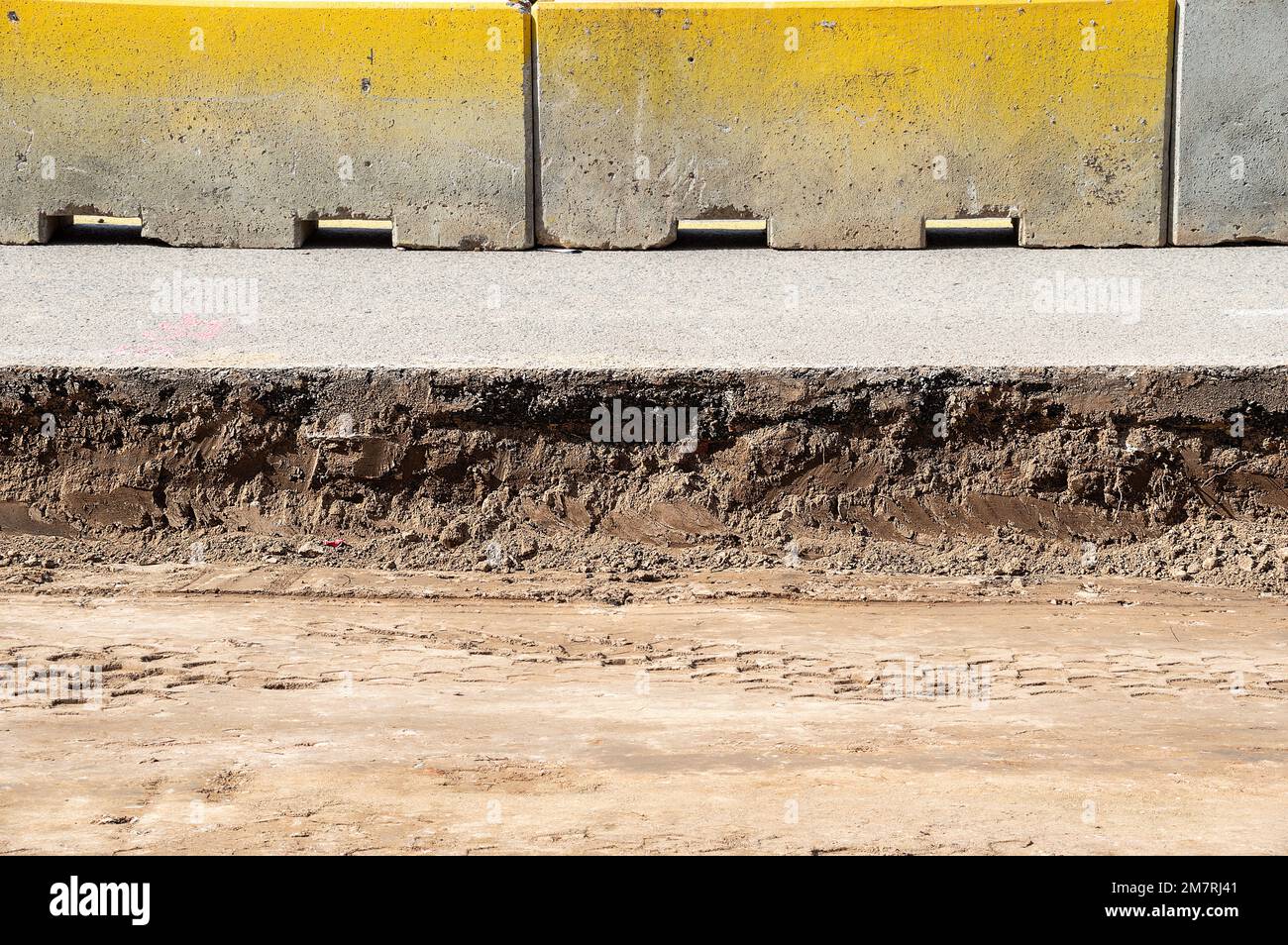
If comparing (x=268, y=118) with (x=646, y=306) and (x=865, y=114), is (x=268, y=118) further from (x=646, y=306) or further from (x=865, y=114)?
(x=865, y=114)

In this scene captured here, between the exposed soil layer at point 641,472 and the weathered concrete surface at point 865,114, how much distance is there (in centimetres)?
268

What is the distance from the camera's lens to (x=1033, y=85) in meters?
8.35

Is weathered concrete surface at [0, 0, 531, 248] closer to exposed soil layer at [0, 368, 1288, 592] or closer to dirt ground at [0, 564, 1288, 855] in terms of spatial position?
exposed soil layer at [0, 368, 1288, 592]

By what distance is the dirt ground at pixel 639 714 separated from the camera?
4.04 meters

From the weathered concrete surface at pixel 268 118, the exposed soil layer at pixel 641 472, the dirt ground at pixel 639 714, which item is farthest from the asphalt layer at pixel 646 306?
the dirt ground at pixel 639 714

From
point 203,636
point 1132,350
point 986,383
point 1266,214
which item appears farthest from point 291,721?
point 1266,214

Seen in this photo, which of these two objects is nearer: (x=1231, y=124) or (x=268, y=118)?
(x=1231, y=124)

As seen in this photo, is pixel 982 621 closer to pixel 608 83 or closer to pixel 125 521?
pixel 125 521

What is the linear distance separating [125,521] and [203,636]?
3.91ft

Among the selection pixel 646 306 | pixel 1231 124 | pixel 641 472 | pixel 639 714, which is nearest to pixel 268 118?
pixel 646 306

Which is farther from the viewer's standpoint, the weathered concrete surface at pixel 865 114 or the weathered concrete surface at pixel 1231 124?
the weathered concrete surface at pixel 865 114

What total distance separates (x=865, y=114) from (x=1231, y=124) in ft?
7.10

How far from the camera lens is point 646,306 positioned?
7379mm

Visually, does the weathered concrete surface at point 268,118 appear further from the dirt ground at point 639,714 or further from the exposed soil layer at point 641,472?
the dirt ground at point 639,714
